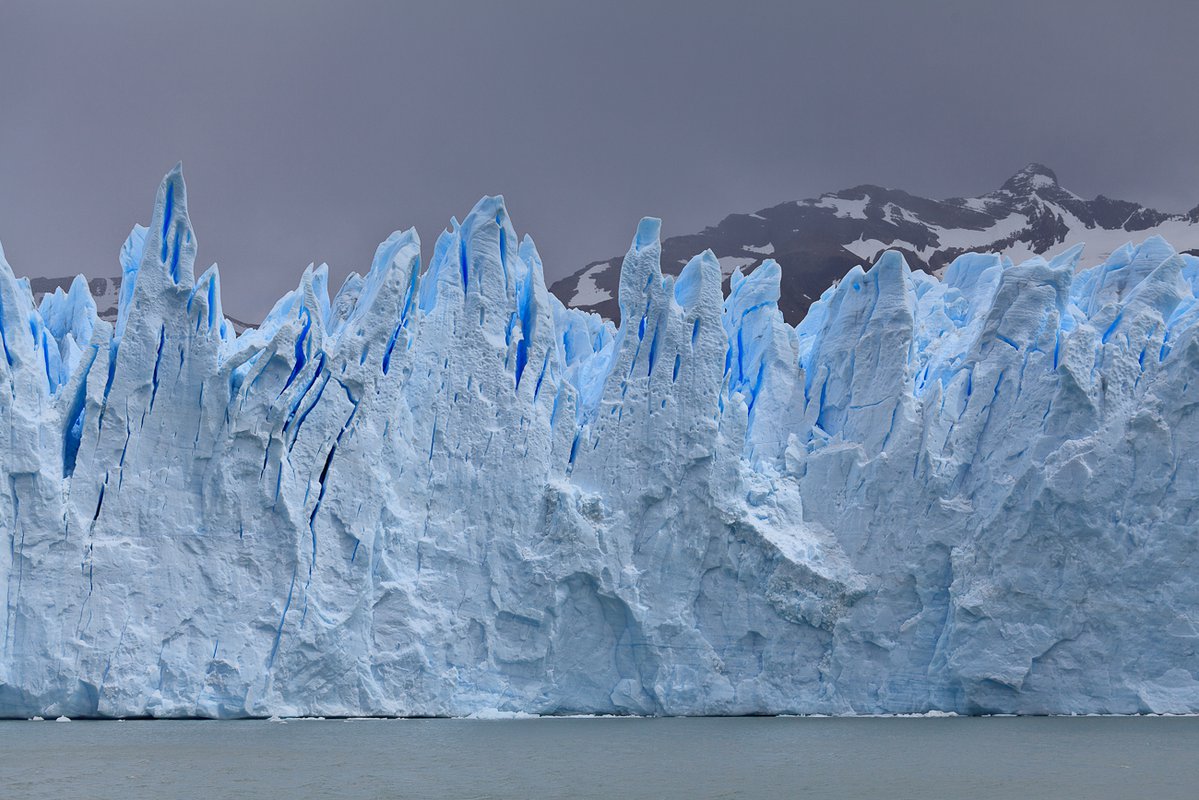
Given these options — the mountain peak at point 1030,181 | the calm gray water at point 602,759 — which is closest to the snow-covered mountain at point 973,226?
the mountain peak at point 1030,181

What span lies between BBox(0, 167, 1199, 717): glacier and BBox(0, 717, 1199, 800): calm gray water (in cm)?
87

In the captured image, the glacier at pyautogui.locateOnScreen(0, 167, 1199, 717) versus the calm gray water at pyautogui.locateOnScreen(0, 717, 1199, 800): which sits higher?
the glacier at pyautogui.locateOnScreen(0, 167, 1199, 717)

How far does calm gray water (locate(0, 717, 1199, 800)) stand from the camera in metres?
13.2

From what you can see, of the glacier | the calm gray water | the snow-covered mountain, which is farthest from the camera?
the snow-covered mountain

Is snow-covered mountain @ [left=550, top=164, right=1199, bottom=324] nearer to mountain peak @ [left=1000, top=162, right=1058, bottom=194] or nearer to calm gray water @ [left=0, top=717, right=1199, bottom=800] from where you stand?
mountain peak @ [left=1000, top=162, right=1058, bottom=194]

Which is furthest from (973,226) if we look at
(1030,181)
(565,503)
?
(565,503)

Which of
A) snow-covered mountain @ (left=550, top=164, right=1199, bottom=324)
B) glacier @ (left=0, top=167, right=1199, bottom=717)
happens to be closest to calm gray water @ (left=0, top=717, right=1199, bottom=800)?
glacier @ (left=0, top=167, right=1199, bottom=717)

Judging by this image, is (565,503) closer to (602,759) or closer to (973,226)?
(602,759)

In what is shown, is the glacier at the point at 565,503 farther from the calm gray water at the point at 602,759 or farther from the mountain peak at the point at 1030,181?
the mountain peak at the point at 1030,181

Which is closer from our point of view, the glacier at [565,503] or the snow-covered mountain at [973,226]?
the glacier at [565,503]

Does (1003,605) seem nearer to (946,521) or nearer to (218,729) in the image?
(946,521)

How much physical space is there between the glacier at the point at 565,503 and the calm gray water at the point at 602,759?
87cm

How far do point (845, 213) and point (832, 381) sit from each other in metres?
45.2

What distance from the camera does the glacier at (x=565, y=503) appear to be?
19453 mm
